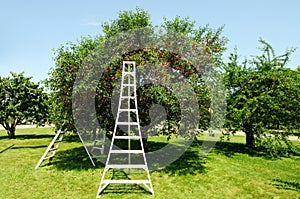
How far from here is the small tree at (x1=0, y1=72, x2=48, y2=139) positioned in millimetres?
23078

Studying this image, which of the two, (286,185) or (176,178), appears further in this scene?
(176,178)

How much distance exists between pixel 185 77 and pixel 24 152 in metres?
12.4

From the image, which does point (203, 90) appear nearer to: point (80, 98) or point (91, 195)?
point (80, 98)

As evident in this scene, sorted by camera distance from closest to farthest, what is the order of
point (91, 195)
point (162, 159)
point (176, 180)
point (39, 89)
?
point (91, 195), point (176, 180), point (162, 159), point (39, 89)

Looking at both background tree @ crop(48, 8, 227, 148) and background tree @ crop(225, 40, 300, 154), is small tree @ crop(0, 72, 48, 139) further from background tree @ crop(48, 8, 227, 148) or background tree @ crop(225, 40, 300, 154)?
background tree @ crop(225, 40, 300, 154)

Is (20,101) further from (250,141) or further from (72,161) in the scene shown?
(250,141)

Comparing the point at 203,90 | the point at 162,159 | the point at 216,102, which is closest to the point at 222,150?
the point at 162,159

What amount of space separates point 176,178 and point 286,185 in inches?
176

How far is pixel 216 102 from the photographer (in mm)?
11633

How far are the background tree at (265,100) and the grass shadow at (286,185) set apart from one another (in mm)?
5194

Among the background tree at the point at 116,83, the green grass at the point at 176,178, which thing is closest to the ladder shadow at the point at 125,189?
the green grass at the point at 176,178

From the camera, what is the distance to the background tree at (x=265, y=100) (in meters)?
15.5

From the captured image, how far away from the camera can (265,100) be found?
15367 mm

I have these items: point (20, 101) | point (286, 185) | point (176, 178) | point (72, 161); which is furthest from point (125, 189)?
point (20, 101)
